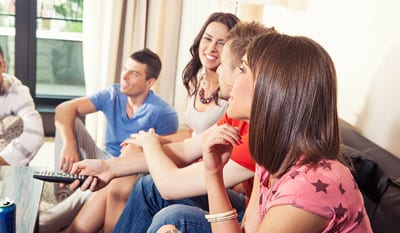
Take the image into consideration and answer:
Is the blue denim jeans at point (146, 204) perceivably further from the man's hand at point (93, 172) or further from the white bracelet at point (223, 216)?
the white bracelet at point (223, 216)

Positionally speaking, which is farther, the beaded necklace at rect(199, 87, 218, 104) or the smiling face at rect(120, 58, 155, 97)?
the smiling face at rect(120, 58, 155, 97)

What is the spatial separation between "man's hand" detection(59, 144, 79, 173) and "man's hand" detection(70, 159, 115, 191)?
0.26 meters

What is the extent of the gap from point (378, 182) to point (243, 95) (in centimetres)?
50

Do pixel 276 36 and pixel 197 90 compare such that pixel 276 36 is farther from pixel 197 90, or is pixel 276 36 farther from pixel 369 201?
pixel 197 90

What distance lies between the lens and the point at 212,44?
190cm

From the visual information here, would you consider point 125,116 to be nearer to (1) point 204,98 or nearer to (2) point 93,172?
(1) point 204,98

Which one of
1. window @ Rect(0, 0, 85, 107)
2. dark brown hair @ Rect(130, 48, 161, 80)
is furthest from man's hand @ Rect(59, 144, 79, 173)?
window @ Rect(0, 0, 85, 107)

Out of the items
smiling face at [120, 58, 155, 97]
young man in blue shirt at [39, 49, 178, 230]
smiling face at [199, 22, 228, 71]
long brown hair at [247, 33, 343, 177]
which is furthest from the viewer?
smiling face at [120, 58, 155, 97]

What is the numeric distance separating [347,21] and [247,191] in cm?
95

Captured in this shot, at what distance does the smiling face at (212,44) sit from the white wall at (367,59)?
1.76 feet

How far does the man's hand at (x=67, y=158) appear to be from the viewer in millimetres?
1712

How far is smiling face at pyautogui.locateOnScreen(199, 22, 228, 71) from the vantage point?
6.22 feet

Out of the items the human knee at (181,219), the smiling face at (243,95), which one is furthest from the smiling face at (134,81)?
the smiling face at (243,95)

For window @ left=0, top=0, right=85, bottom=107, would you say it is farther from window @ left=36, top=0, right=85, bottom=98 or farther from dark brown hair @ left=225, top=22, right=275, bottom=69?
dark brown hair @ left=225, top=22, right=275, bottom=69
